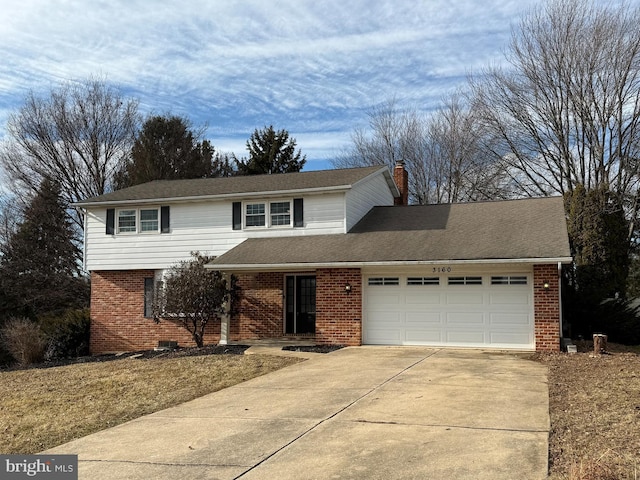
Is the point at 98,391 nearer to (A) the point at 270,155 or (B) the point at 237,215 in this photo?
(B) the point at 237,215

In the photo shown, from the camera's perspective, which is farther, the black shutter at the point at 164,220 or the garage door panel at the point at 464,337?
the black shutter at the point at 164,220

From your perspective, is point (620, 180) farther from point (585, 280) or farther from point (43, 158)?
point (43, 158)

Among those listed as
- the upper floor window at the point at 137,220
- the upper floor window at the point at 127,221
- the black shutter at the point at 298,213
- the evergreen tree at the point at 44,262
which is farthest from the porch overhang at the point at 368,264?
the evergreen tree at the point at 44,262

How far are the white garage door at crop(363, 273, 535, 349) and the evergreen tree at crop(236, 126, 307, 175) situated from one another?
2438 centimetres

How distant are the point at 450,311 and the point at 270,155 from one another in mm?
26151

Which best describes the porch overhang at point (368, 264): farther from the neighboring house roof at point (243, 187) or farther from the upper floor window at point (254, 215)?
the neighboring house roof at point (243, 187)

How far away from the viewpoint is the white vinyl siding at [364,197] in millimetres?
18156

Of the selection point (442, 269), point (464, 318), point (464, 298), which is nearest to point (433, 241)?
point (442, 269)

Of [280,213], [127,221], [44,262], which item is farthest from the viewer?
[44,262]

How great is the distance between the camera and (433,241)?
52.4 ft

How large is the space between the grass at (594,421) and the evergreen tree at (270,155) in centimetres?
2968

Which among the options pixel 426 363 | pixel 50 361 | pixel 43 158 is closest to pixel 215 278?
pixel 50 361

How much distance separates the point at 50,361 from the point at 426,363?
12.0 meters

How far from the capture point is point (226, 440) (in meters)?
6.67
